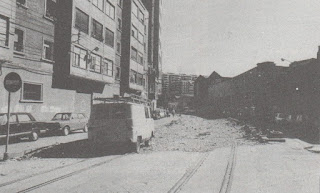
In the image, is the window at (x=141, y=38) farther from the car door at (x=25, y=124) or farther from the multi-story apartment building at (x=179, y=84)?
the multi-story apartment building at (x=179, y=84)

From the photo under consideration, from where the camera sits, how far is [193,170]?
852 centimetres

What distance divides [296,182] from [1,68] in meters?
16.5

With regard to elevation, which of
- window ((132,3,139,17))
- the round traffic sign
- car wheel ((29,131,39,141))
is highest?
window ((132,3,139,17))

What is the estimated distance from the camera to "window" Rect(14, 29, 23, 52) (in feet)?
65.0

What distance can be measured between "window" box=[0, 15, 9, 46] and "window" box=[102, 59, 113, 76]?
12.1 m

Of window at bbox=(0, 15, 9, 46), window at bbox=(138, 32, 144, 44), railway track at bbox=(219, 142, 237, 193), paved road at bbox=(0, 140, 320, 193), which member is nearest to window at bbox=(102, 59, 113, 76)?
window at bbox=(0, 15, 9, 46)

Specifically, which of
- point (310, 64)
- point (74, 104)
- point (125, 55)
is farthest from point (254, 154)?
point (310, 64)

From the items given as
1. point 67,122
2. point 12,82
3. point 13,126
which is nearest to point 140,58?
point 67,122

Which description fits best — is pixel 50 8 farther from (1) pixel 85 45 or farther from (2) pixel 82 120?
(2) pixel 82 120

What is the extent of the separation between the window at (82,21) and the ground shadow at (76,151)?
14.0 m

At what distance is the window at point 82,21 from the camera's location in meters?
25.1

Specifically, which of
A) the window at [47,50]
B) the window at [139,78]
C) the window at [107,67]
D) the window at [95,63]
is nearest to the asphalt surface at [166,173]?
the window at [47,50]

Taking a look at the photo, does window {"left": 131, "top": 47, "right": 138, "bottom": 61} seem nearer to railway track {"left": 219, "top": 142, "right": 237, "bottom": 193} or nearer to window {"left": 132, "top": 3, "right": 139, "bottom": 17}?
window {"left": 132, "top": 3, "right": 139, "bottom": 17}

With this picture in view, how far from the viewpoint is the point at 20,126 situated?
48.6 ft
